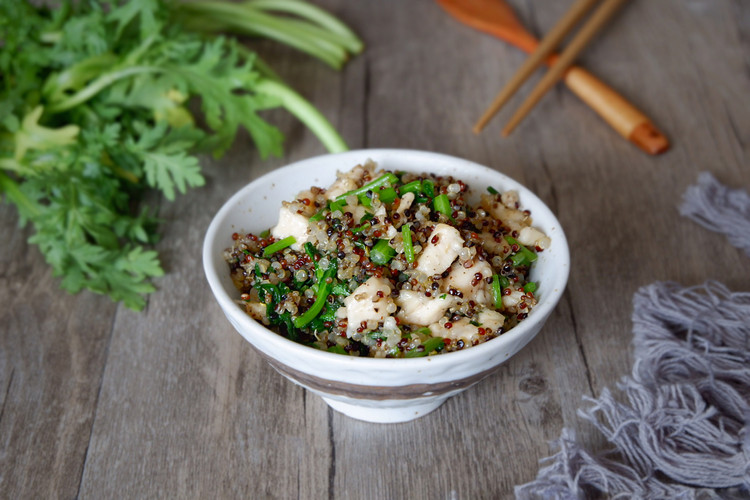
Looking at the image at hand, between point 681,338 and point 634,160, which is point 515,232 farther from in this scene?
point 634,160

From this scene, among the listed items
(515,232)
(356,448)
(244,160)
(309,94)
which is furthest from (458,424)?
(309,94)

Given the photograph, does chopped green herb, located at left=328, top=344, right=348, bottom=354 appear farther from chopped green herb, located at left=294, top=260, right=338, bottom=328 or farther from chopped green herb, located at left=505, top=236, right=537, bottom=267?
chopped green herb, located at left=505, top=236, right=537, bottom=267

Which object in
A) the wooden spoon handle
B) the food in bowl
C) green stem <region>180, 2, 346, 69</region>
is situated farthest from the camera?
green stem <region>180, 2, 346, 69</region>

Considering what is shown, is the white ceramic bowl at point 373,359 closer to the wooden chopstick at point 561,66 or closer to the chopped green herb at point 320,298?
the chopped green herb at point 320,298

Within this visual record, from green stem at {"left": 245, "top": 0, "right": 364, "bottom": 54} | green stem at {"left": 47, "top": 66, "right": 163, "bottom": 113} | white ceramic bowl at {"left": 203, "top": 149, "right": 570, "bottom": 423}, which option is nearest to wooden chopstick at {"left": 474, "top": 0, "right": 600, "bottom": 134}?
green stem at {"left": 245, "top": 0, "right": 364, "bottom": 54}

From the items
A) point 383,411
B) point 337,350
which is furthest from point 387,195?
point 383,411

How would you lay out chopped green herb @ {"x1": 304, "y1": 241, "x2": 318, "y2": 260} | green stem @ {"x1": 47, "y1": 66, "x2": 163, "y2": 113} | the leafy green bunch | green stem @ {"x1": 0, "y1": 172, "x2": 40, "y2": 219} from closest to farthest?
chopped green herb @ {"x1": 304, "y1": 241, "x2": 318, "y2": 260} < the leafy green bunch < green stem @ {"x1": 0, "y1": 172, "x2": 40, "y2": 219} < green stem @ {"x1": 47, "y1": 66, "x2": 163, "y2": 113}

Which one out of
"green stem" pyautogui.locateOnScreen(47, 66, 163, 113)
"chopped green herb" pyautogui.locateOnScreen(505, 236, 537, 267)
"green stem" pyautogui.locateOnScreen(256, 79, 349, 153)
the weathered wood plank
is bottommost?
the weathered wood plank
